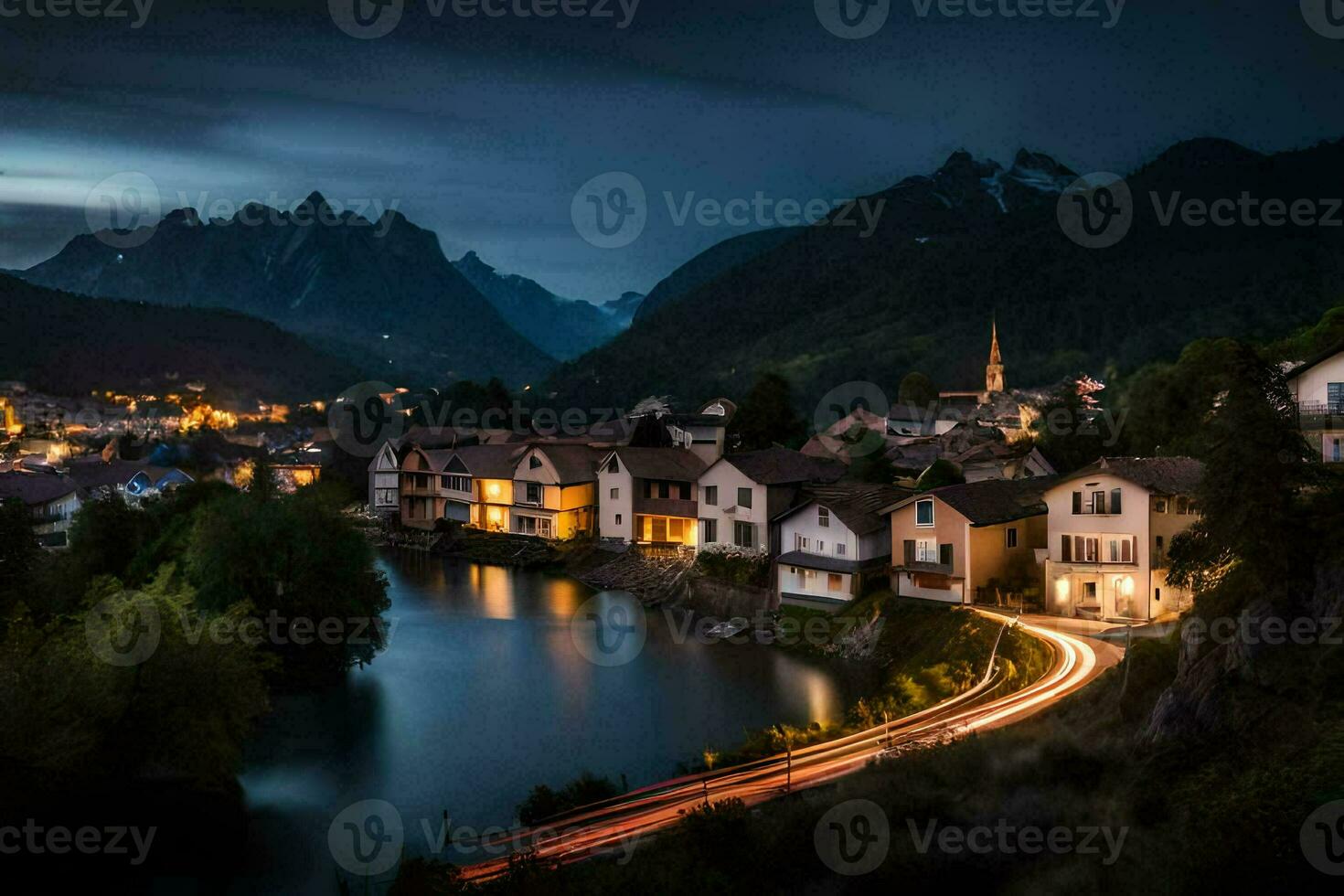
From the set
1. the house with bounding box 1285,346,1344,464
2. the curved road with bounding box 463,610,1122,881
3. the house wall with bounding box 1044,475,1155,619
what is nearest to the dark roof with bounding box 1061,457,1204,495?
the house wall with bounding box 1044,475,1155,619

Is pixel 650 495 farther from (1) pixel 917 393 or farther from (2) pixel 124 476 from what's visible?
(1) pixel 917 393

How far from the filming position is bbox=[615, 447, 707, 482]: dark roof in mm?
30078

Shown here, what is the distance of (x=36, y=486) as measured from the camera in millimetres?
32281

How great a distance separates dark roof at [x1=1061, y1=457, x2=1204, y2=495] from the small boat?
25.5ft

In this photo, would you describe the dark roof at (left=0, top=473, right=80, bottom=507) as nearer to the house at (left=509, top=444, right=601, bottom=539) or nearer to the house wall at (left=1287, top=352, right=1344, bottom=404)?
the house at (left=509, top=444, right=601, bottom=539)

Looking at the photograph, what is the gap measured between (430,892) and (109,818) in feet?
18.2

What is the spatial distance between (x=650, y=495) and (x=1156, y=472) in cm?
1556

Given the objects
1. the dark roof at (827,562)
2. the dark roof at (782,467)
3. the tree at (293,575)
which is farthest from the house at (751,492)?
the tree at (293,575)

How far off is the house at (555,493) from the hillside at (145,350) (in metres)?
61.1

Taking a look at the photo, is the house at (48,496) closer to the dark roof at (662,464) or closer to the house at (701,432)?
the dark roof at (662,464)

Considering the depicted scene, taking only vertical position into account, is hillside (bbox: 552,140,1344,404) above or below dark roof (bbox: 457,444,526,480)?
above

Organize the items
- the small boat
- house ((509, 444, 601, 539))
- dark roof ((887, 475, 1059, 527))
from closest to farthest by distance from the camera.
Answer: dark roof ((887, 475, 1059, 527)) < the small boat < house ((509, 444, 601, 539))

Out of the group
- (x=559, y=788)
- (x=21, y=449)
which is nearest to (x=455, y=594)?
(x=559, y=788)

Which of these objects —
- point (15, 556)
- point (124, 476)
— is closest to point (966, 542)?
point (15, 556)
